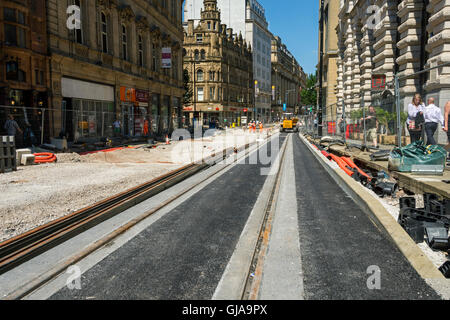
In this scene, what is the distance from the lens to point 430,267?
3871 millimetres

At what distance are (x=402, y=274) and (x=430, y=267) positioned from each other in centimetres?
→ 34

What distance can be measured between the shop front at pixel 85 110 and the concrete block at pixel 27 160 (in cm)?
529

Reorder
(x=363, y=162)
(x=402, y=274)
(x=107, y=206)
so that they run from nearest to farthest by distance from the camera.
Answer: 1. (x=402, y=274)
2. (x=107, y=206)
3. (x=363, y=162)

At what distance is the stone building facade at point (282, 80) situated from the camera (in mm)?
113625

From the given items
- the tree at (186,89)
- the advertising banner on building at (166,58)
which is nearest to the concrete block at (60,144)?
the advertising banner on building at (166,58)

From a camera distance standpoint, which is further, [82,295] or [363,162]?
[363,162]

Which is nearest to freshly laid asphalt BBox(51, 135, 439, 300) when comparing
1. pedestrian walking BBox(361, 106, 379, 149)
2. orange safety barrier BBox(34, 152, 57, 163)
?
pedestrian walking BBox(361, 106, 379, 149)

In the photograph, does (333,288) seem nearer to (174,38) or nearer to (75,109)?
(75,109)

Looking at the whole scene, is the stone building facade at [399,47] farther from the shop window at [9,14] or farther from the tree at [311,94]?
the tree at [311,94]

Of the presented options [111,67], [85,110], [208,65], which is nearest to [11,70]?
[85,110]

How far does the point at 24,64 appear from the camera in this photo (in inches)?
619

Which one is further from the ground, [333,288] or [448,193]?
[448,193]

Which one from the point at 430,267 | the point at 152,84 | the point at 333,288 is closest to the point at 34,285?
the point at 333,288
